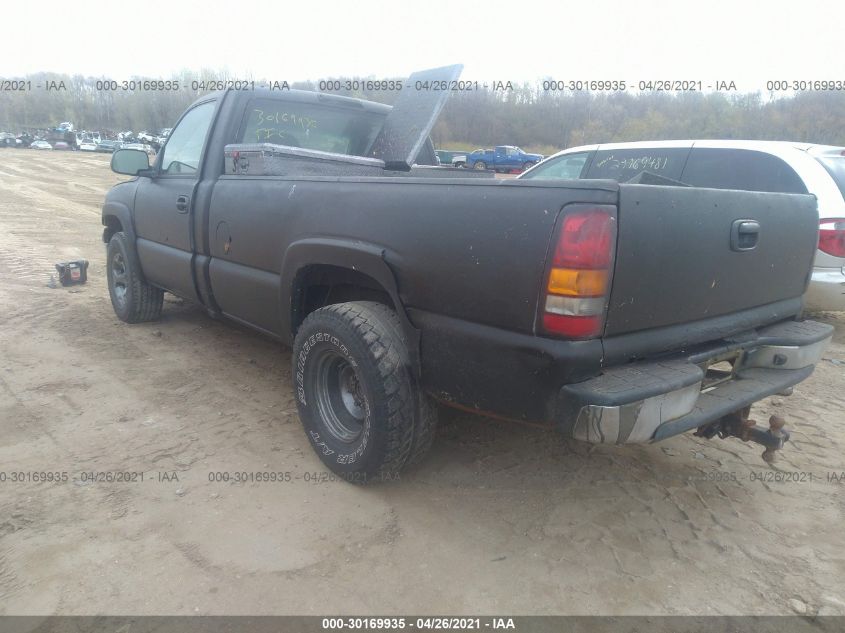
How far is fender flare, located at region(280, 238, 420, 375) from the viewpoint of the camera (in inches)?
98.7

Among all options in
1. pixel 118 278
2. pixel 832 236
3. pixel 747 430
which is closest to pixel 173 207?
pixel 118 278

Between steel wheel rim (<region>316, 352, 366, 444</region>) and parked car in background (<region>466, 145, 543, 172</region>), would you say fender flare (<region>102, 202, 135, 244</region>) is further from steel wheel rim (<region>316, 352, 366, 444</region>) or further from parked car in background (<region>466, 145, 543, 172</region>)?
parked car in background (<region>466, 145, 543, 172</region>)

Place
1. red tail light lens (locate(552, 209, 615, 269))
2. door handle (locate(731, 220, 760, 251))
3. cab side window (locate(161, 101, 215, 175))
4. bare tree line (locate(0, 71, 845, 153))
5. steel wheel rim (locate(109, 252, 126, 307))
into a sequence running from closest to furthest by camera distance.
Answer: red tail light lens (locate(552, 209, 615, 269))
door handle (locate(731, 220, 760, 251))
cab side window (locate(161, 101, 215, 175))
steel wheel rim (locate(109, 252, 126, 307))
bare tree line (locate(0, 71, 845, 153))

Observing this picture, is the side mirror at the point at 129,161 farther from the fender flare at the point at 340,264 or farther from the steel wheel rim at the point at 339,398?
the steel wheel rim at the point at 339,398

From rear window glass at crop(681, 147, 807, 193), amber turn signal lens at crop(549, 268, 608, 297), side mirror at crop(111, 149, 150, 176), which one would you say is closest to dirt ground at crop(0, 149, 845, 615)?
amber turn signal lens at crop(549, 268, 608, 297)

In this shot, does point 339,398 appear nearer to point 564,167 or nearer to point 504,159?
point 564,167

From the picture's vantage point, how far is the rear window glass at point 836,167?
4941 mm

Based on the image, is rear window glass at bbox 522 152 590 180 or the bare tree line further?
the bare tree line

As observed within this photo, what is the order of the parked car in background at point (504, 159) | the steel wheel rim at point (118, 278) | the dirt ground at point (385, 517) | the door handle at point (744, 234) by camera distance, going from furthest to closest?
1. the parked car in background at point (504, 159)
2. the steel wheel rim at point (118, 278)
3. the door handle at point (744, 234)
4. the dirt ground at point (385, 517)

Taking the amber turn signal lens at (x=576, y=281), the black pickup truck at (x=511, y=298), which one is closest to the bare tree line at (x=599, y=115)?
the black pickup truck at (x=511, y=298)

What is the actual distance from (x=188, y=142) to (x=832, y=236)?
5.34m

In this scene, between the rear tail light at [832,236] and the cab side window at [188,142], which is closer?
the cab side window at [188,142]

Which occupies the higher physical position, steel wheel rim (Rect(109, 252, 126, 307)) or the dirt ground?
steel wheel rim (Rect(109, 252, 126, 307))

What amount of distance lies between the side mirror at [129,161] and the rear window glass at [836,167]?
5738 millimetres
